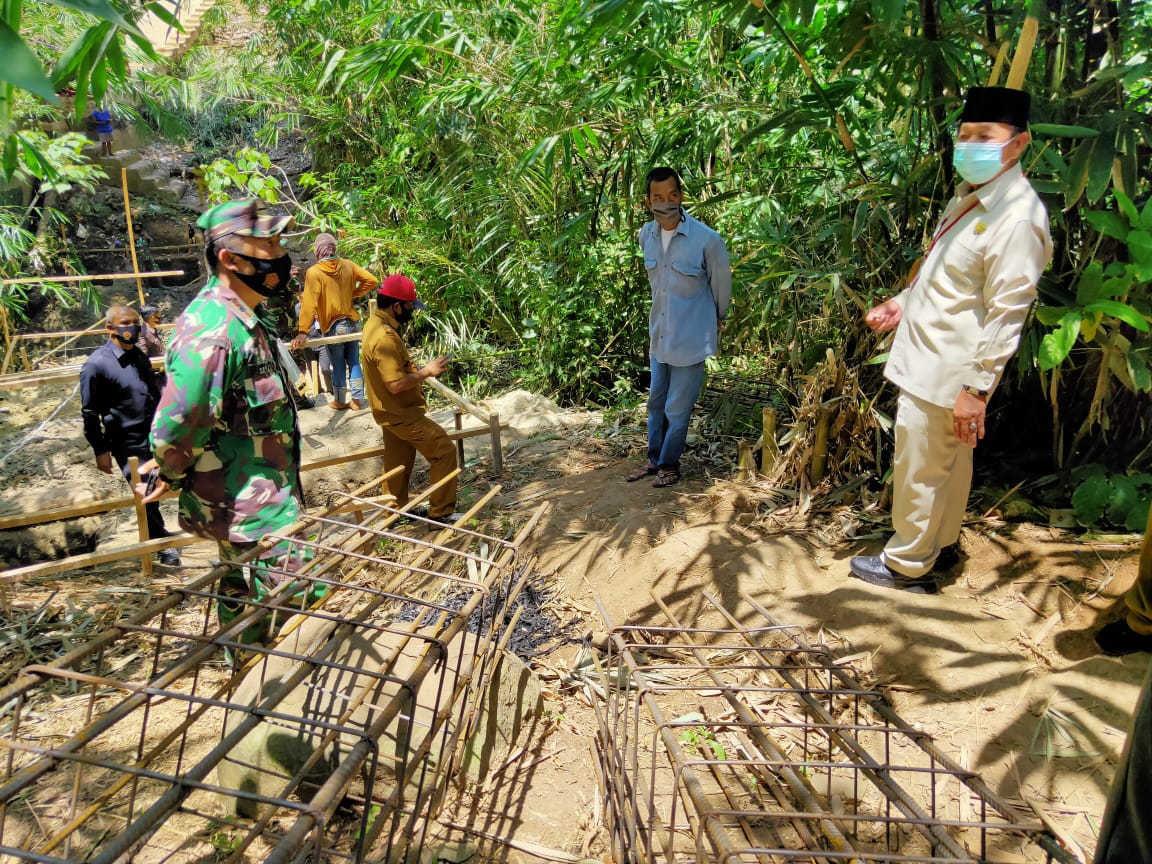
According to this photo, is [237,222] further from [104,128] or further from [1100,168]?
[104,128]

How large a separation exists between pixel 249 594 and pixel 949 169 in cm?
319

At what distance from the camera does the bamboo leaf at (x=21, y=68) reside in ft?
2.22

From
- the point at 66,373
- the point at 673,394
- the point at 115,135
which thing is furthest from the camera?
the point at 115,135

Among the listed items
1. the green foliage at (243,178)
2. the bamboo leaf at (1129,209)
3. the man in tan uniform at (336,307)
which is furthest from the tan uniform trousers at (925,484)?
the green foliage at (243,178)

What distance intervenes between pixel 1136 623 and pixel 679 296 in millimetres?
2448

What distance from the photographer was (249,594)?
2520 millimetres

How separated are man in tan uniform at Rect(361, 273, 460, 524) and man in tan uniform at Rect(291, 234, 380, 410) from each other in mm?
1621

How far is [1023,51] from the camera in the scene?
9.14 feet

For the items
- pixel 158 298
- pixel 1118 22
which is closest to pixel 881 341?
pixel 1118 22

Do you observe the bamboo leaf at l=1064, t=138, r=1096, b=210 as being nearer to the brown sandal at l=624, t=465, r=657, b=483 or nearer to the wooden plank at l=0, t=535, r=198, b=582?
the brown sandal at l=624, t=465, r=657, b=483

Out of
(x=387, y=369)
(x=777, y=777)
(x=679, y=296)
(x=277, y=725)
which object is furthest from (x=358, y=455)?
(x=777, y=777)

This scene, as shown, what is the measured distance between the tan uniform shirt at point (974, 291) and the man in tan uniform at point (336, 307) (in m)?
4.37

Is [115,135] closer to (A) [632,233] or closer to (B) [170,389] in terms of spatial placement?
(A) [632,233]

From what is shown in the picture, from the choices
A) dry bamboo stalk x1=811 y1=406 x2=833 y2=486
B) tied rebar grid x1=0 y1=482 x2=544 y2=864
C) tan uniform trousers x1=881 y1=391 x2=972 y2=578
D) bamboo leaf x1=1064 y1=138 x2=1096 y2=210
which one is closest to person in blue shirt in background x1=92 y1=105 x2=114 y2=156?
tied rebar grid x1=0 y1=482 x2=544 y2=864
